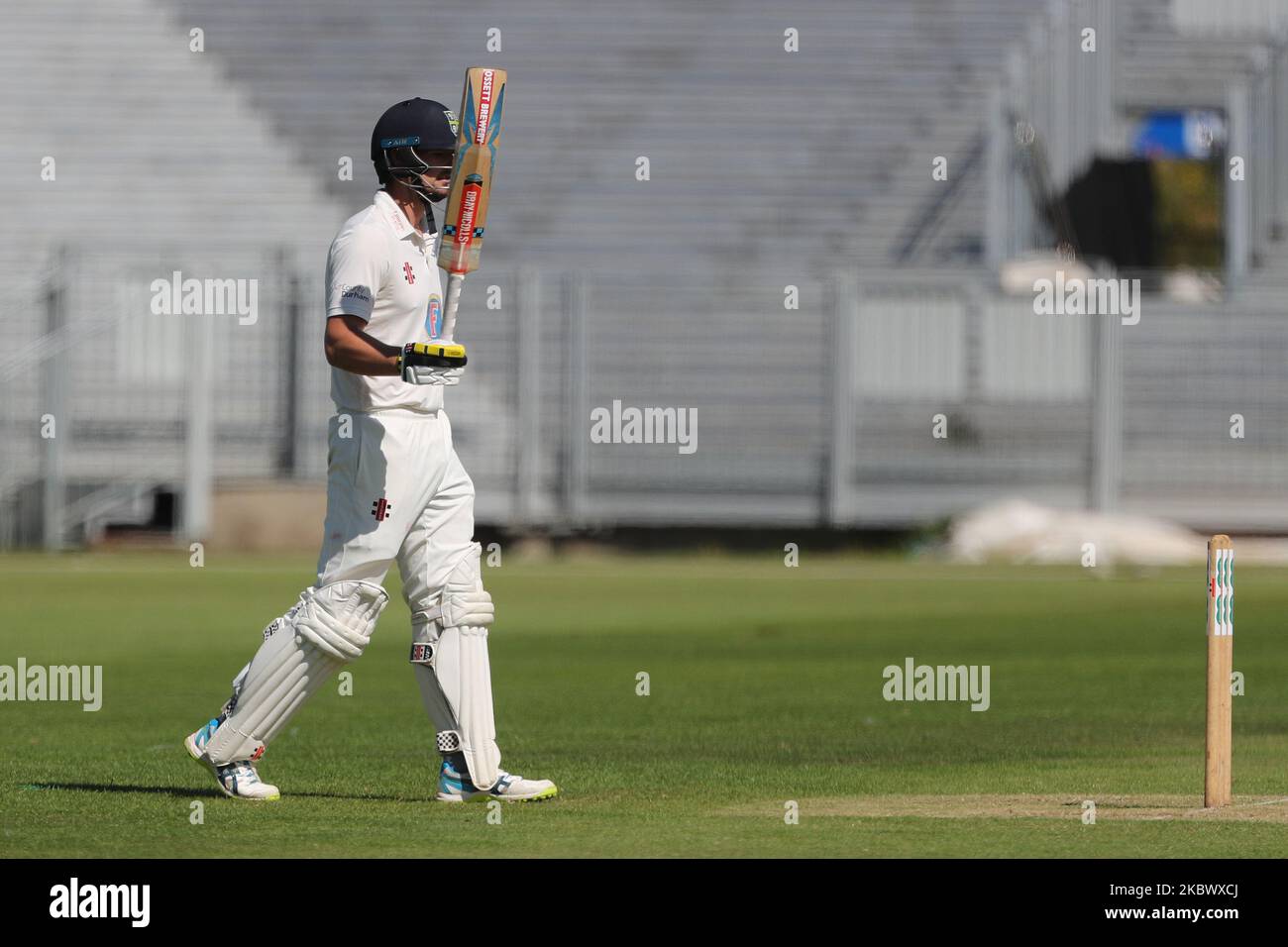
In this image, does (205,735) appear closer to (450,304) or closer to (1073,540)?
(450,304)

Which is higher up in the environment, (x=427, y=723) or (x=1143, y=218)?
(x=1143, y=218)

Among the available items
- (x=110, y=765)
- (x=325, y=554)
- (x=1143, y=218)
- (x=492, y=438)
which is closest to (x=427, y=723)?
(x=110, y=765)

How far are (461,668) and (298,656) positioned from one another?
23.5 inches

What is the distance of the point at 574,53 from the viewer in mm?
36500

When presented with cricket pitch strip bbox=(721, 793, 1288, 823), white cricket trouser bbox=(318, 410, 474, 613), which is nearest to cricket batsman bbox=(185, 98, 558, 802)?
white cricket trouser bbox=(318, 410, 474, 613)

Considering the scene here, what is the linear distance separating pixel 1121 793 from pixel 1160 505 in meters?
21.9

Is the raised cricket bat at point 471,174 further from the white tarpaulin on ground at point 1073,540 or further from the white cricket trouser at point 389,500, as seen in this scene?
the white tarpaulin on ground at point 1073,540

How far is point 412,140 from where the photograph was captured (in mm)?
8836

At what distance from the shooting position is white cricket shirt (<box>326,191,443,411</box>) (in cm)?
862

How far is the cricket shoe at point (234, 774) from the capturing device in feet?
29.1

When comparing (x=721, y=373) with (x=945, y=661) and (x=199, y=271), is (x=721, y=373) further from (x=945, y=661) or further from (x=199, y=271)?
(x=945, y=661)

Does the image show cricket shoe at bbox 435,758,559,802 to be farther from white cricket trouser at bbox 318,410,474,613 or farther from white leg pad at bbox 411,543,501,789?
white cricket trouser at bbox 318,410,474,613

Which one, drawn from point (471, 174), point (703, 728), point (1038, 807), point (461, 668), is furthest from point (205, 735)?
point (703, 728)

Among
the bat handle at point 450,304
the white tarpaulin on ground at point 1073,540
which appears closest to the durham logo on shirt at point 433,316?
the bat handle at point 450,304
